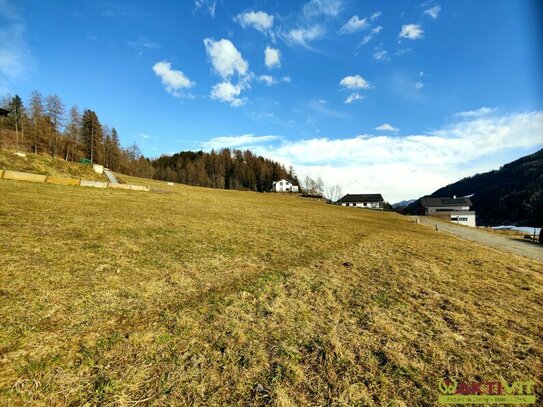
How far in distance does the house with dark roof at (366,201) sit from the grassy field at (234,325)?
125 metres

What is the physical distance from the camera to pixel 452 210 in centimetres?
9838

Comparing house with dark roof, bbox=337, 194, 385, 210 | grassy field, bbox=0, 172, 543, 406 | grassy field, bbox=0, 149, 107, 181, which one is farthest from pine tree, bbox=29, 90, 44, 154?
house with dark roof, bbox=337, 194, 385, 210

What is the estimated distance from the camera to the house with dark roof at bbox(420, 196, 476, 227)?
95.9 metres

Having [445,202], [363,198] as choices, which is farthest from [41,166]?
[363,198]

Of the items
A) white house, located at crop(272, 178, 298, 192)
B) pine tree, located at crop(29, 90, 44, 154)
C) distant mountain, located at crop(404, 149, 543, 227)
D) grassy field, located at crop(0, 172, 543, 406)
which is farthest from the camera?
white house, located at crop(272, 178, 298, 192)

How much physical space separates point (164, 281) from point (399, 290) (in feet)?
23.6

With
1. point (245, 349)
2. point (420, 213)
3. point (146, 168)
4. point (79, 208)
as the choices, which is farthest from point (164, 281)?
point (146, 168)

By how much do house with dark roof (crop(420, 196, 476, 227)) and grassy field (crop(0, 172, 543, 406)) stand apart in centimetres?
10240

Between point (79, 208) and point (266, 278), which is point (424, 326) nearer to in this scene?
point (266, 278)

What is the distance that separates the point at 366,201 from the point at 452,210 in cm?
3854

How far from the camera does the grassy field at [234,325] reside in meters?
3.88

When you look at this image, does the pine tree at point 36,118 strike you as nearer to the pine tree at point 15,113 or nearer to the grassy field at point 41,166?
the pine tree at point 15,113

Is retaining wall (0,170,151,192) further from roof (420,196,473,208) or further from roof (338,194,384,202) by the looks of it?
roof (338,194,384,202)

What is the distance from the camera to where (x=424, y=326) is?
614 cm
